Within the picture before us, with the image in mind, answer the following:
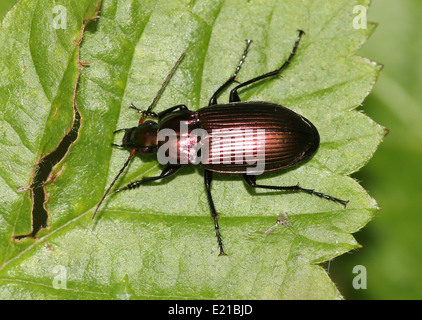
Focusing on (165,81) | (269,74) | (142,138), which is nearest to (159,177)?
(142,138)

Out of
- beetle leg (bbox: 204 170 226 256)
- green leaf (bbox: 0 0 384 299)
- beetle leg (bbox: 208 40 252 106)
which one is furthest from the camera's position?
beetle leg (bbox: 208 40 252 106)

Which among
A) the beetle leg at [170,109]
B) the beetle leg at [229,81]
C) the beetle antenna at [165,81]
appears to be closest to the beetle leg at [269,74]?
the beetle leg at [229,81]

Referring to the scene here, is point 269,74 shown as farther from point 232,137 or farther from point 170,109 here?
point 170,109

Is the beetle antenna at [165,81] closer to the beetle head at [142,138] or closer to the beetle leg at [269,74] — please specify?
the beetle head at [142,138]

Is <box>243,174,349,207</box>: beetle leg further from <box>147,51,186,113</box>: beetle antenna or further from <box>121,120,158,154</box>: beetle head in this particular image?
<box>147,51,186,113</box>: beetle antenna

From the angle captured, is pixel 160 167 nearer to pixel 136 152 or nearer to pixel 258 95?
pixel 136 152

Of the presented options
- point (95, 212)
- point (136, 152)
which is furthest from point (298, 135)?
point (95, 212)

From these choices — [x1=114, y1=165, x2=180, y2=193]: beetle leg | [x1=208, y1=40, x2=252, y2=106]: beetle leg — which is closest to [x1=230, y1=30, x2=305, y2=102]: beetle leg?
[x1=208, y1=40, x2=252, y2=106]: beetle leg

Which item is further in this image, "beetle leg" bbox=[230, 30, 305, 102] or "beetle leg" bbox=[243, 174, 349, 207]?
"beetle leg" bbox=[230, 30, 305, 102]
